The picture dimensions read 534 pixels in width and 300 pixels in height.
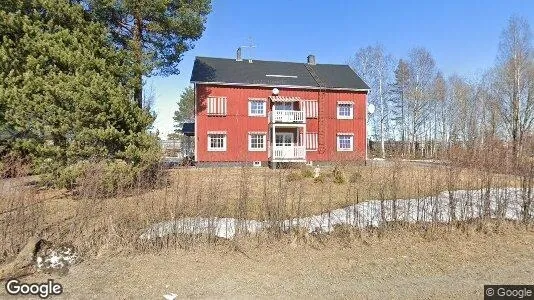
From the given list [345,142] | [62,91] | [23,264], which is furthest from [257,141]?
[23,264]

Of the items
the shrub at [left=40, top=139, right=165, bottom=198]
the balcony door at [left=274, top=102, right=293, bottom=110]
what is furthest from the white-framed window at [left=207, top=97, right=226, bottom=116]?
the shrub at [left=40, top=139, right=165, bottom=198]

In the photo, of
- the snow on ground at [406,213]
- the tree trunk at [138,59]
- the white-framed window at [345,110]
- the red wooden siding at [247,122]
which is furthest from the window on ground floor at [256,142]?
the snow on ground at [406,213]

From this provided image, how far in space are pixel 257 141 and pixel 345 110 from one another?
8.23 metres

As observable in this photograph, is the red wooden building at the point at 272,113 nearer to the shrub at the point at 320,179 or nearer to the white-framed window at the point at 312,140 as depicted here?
the white-framed window at the point at 312,140

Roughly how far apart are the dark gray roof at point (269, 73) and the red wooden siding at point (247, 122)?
56 cm

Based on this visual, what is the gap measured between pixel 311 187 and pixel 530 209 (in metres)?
7.36

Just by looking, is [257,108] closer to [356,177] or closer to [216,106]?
[216,106]

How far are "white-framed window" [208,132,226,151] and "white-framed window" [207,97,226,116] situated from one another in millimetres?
1554

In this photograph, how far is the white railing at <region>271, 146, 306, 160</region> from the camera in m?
25.3

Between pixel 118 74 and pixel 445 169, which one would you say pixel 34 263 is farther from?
pixel 118 74

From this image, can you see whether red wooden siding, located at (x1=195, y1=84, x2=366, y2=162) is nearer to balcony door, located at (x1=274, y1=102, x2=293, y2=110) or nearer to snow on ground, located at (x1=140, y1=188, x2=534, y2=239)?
balcony door, located at (x1=274, y1=102, x2=293, y2=110)

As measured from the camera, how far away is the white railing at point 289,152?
25.3 m

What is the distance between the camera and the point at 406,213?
6.69 metres

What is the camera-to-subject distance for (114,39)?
14.2 m
